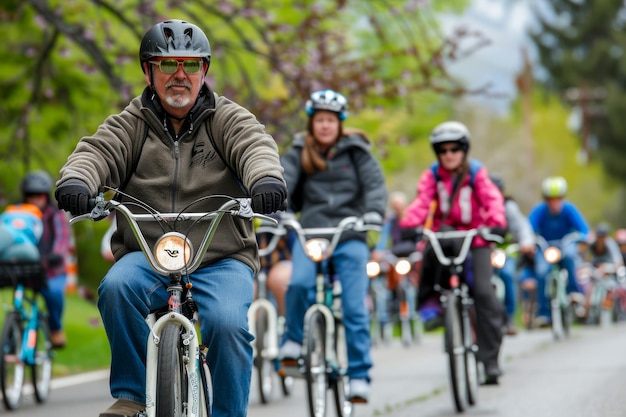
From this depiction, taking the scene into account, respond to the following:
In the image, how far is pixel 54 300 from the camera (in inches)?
449

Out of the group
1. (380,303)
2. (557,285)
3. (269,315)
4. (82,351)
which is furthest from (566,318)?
(269,315)

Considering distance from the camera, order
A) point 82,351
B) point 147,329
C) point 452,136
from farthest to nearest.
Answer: point 82,351
point 452,136
point 147,329

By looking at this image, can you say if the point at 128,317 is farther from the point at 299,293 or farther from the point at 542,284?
the point at 542,284

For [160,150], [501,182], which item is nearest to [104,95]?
[501,182]

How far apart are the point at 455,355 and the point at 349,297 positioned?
922 millimetres

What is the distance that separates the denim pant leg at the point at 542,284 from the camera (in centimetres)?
1819

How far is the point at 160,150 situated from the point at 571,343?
12.1m

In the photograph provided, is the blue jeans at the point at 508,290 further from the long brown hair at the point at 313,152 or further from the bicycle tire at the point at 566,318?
the long brown hair at the point at 313,152

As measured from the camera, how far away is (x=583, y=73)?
194 feet

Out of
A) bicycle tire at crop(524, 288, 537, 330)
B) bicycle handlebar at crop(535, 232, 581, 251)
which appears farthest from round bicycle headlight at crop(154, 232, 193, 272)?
bicycle tire at crop(524, 288, 537, 330)

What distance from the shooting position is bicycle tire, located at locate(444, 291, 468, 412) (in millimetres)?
9008

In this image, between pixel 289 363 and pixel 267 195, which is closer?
pixel 267 195

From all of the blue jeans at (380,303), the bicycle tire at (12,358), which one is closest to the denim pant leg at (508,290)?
the blue jeans at (380,303)

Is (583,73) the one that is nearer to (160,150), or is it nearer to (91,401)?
(91,401)
